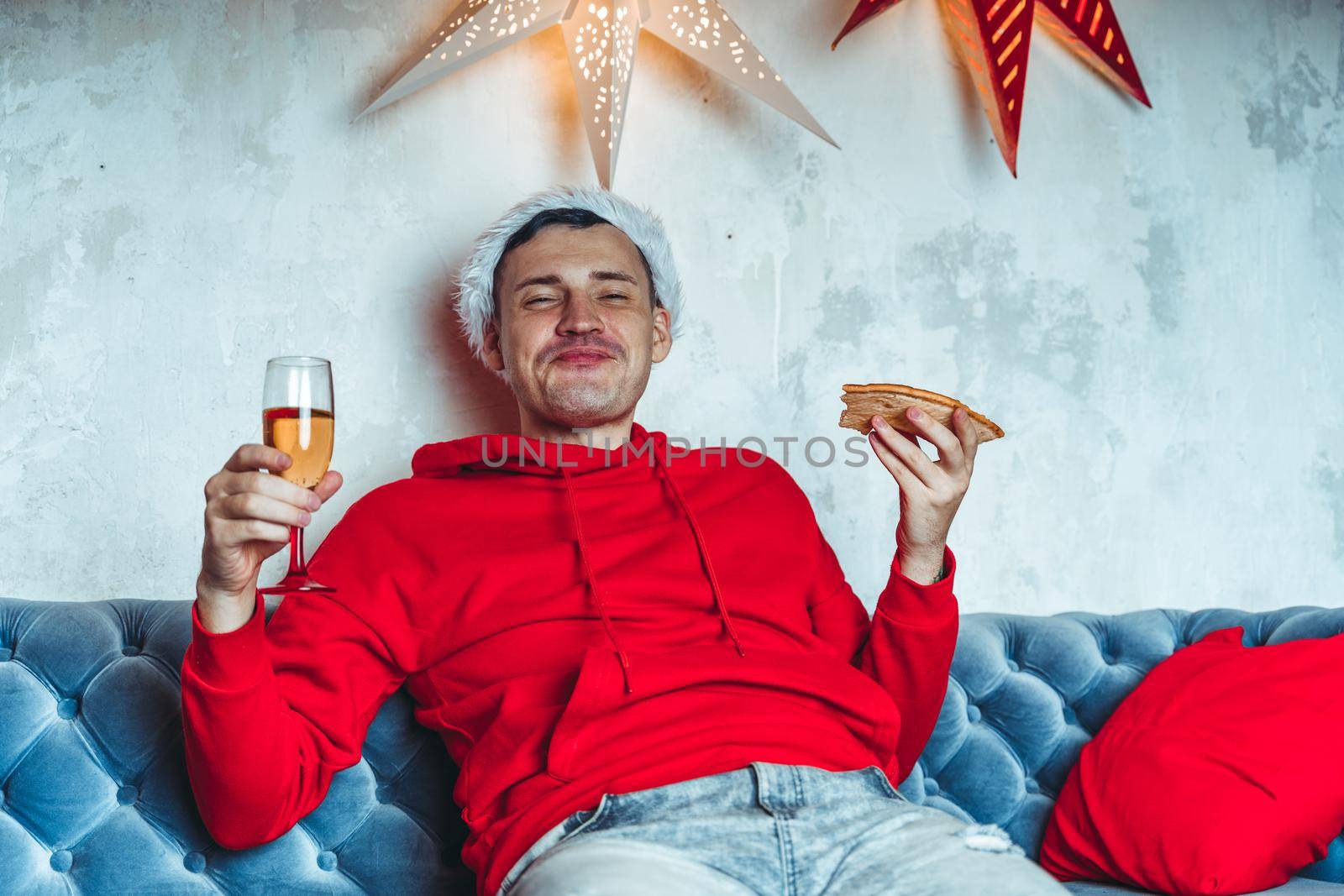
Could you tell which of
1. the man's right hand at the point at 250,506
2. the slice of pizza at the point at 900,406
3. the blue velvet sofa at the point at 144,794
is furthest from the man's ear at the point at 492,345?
the man's right hand at the point at 250,506

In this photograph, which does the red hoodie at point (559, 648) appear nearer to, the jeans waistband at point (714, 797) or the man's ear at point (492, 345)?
the jeans waistband at point (714, 797)

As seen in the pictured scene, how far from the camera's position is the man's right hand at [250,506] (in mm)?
1044

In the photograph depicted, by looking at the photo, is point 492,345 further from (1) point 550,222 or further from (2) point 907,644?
(2) point 907,644

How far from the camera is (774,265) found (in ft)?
6.89

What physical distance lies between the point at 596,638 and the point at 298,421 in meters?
0.56

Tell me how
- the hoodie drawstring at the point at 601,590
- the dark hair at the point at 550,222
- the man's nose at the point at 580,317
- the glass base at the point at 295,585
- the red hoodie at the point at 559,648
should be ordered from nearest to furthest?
the glass base at the point at 295,585 → the red hoodie at the point at 559,648 → the hoodie drawstring at the point at 601,590 → the man's nose at the point at 580,317 → the dark hair at the point at 550,222

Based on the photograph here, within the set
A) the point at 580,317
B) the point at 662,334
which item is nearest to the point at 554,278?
the point at 580,317

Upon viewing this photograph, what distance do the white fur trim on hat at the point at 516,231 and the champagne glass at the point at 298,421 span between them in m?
0.77

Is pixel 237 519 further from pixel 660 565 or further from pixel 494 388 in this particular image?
pixel 494 388

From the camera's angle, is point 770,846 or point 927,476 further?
point 927,476

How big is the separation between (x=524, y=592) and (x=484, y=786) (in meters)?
0.27

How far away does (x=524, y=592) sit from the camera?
4.92ft

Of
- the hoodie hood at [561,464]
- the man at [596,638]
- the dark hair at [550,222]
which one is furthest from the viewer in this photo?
the dark hair at [550,222]

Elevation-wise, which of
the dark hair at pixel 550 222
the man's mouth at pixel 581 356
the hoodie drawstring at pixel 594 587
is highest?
the dark hair at pixel 550 222
